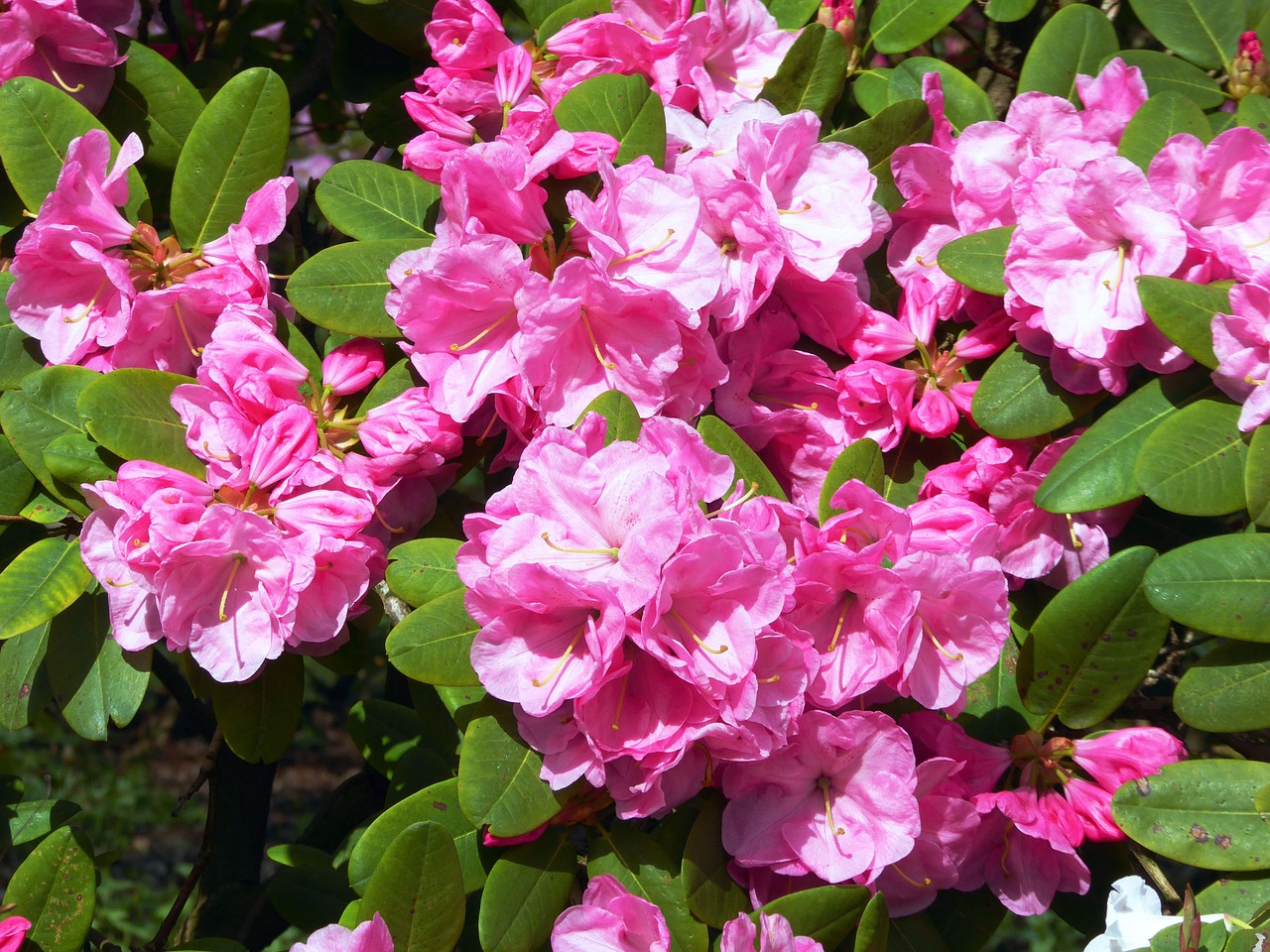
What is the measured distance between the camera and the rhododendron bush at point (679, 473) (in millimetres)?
1073

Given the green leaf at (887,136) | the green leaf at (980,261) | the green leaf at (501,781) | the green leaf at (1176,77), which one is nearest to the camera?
the green leaf at (501,781)

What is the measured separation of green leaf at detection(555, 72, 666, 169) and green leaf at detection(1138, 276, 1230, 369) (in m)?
0.52

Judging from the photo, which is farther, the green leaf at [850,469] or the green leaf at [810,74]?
the green leaf at [810,74]

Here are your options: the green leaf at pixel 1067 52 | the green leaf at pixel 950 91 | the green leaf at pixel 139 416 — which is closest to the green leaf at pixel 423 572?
the green leaf at pixel 139 416

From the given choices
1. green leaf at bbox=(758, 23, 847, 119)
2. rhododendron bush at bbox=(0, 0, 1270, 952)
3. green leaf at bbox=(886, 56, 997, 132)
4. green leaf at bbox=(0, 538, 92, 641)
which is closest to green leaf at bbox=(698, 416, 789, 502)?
rhododendron bush at bbox=(0, 0, 1270, 952)

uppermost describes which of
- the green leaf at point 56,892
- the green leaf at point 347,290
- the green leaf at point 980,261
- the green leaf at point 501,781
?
the green leaf at point 980,261

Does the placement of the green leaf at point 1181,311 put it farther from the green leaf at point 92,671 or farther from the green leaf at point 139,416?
the green leaf at point 92,671

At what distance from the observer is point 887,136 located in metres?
1.39

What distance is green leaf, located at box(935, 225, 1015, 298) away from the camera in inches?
50.4

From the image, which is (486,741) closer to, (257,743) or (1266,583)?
(257,743)

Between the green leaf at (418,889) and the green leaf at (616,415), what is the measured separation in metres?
0.39

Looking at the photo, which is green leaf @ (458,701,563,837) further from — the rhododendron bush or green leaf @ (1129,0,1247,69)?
green leaf @ (1129,0,1247,69)

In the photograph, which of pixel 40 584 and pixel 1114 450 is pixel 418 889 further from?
Result: pixel 1114 450

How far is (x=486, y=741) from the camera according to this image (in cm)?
110
